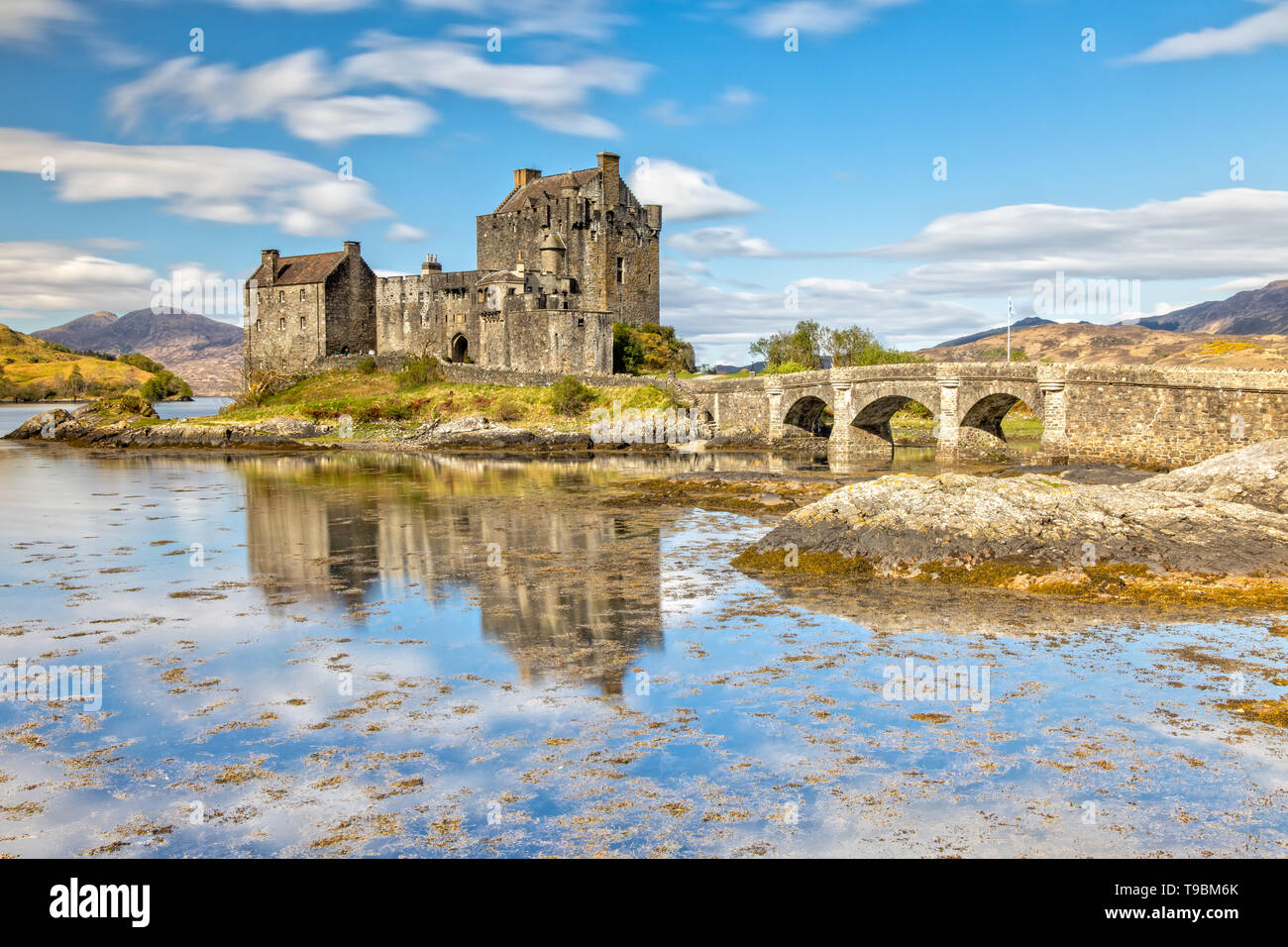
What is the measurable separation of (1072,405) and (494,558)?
2334 centimetres

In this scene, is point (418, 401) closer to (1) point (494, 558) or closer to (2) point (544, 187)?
(2) point (544, 187)

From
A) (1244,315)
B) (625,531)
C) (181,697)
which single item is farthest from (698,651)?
(1244,315)

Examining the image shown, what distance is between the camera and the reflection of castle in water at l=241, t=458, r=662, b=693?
1168 cm

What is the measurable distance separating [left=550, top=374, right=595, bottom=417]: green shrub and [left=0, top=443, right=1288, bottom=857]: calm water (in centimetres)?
3320

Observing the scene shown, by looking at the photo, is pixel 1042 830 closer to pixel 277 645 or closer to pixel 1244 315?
pixel 277 645

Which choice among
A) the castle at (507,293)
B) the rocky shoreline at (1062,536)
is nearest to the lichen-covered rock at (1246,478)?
the rocky shoreline at (1062,536)

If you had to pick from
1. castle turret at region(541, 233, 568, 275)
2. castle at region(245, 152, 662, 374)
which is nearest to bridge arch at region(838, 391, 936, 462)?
castle at region(245, 152, 662, 374)

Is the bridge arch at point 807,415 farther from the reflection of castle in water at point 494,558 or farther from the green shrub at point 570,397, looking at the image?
the reflection of castle in water at point 494,558

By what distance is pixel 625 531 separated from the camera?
19859mm

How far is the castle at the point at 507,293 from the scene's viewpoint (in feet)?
177

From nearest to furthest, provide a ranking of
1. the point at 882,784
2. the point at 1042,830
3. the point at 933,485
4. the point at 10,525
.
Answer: the point at 1042,830 < the point at 882,784 < the point at 933,485 < the point at 10,525

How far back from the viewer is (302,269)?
63906mm

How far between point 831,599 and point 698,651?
320cm

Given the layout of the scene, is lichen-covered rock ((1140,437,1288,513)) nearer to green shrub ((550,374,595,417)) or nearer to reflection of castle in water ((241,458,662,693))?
reflection of castle in water ((241,458,662,693))
